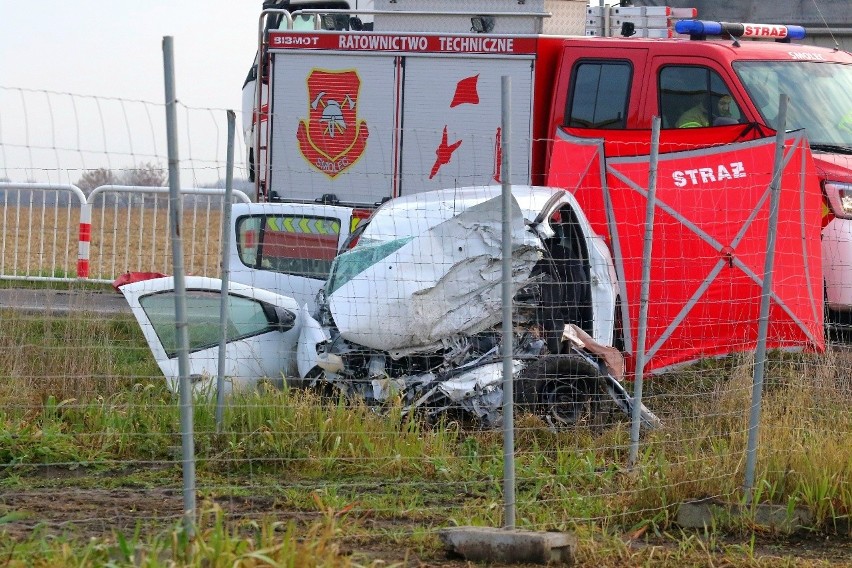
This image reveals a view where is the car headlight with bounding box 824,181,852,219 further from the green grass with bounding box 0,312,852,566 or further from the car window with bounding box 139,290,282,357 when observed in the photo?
the car window with bounding box 139,290,282,357

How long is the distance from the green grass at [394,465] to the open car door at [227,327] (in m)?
0.37

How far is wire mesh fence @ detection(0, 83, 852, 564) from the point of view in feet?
20.2

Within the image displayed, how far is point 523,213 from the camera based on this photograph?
806 cm

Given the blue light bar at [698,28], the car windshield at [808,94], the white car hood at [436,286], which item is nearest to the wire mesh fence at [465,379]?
the white car hood at [436,286]

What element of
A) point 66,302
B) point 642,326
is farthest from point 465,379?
point 66,302

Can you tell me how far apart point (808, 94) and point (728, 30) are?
4.29 ft

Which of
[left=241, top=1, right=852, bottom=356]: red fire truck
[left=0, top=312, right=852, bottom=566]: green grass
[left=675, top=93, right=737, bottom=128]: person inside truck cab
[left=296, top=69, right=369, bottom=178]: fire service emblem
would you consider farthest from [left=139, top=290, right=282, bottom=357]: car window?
[left=675, top=93, right=737, bottom=128]: person inside truck cab

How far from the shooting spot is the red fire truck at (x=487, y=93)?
1085cm

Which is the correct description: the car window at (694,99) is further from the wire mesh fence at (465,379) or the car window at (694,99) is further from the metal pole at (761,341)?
the metal pole at (761,341)

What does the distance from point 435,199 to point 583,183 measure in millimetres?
1102

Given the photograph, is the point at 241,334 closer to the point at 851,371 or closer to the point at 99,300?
the point at 99,300

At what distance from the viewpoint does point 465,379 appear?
24.5ft

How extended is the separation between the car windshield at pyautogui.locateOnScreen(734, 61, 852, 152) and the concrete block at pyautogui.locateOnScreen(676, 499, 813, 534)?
502cm

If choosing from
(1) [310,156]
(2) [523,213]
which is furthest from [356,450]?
(1) [310,156]
